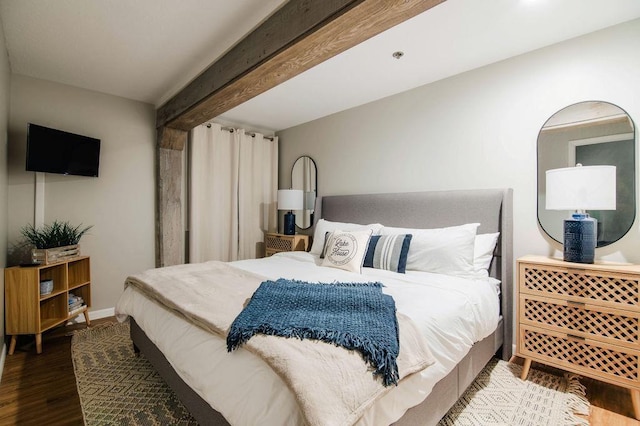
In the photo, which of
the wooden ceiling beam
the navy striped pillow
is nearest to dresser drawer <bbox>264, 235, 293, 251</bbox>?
the navy striped pillow

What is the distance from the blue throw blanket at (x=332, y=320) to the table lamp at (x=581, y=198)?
1.34 m

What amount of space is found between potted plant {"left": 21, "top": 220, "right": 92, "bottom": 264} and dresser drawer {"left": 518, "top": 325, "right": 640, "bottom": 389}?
3787 millimetres

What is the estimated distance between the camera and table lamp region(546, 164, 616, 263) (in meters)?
1.80

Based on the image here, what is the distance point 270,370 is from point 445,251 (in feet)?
5.65

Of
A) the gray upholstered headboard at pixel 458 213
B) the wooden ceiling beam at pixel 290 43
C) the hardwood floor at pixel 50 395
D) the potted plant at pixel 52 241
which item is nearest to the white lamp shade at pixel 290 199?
the gray upholstered headboard at pixel 458 213

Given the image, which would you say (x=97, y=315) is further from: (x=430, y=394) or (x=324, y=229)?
(x=430, y=394)

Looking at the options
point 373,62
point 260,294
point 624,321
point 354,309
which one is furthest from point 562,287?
Result: point 373,62

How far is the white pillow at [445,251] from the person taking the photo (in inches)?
88.3

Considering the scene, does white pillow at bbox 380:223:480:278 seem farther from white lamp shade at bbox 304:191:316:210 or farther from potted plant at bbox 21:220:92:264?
potted plant at bbox 21:220:92:264

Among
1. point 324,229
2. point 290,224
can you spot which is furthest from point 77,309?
point 324,229

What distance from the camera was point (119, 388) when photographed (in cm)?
192

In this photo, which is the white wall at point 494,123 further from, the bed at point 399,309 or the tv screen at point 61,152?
the tv screen at point 61,152

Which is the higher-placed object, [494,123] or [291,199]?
[494,123]

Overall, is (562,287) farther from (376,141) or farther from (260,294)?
(376,141)
